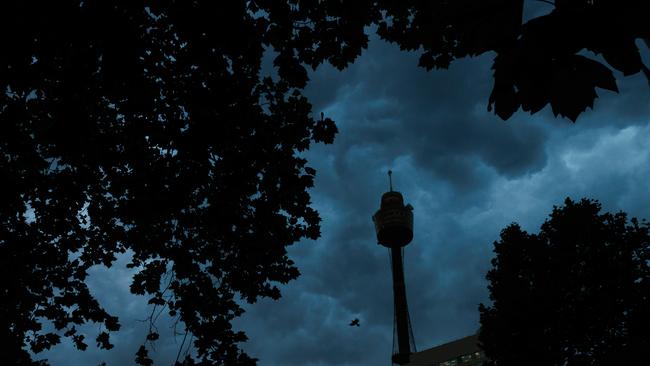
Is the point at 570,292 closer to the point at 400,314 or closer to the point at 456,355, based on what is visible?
the point at 456,355

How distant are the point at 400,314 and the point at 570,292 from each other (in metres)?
66.3

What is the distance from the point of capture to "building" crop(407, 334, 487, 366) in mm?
63666

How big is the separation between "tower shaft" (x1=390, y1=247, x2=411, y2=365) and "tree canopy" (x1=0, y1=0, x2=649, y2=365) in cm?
7488

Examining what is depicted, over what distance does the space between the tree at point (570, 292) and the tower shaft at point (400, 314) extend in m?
56.9

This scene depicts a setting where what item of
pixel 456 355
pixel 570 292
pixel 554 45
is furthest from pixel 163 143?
pixel 456 355

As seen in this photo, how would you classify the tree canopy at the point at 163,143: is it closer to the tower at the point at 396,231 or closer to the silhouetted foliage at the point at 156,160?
the silhouetted foliage at the point at 156,160

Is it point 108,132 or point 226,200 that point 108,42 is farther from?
point 226,200

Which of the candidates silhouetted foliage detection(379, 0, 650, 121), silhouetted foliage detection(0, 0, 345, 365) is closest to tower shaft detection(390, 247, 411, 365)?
silhouetted foliage detection(0, 0, 345, 365)

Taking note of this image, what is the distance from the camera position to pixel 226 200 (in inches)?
355

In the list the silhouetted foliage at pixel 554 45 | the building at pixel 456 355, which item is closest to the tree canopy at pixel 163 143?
the silhouetted foliage at pixel 554 45

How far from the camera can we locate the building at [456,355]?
6367 cm

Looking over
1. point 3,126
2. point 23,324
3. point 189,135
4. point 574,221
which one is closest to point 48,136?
point 3,126

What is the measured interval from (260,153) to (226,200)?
1.12 meters

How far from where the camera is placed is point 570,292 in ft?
81.2
